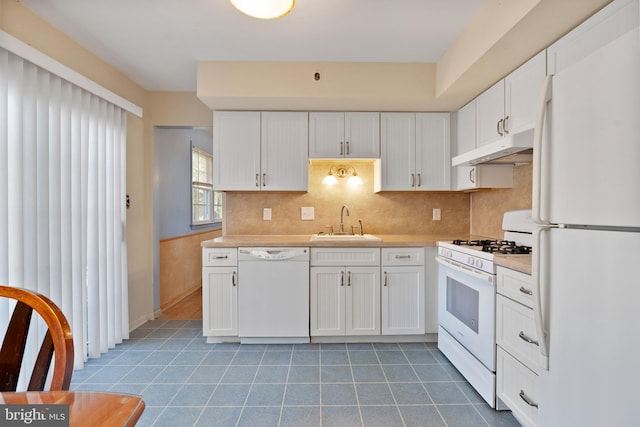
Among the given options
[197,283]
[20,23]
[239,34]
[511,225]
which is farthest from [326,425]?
[197,283]

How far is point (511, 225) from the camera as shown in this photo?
2.25 meters

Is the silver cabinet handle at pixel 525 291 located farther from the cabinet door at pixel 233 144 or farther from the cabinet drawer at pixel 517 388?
the cabinet door at pixel 233 144

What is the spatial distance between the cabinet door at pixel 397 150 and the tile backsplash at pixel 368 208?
0.32 meters

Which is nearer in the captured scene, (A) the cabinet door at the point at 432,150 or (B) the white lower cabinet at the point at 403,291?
(B) the white lower cabinet at the point at 403,291

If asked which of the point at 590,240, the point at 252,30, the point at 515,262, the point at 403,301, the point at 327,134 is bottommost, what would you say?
the point at 403,301

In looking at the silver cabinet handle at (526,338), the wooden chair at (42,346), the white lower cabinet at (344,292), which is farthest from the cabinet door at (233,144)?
the silver cabinet handle at (526,338)

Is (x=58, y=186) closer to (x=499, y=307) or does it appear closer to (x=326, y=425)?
(x=326, y=425)

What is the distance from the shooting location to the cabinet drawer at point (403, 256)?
2668 mm

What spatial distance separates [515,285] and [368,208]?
1.78m

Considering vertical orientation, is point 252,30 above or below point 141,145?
above

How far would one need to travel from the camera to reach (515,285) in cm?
161

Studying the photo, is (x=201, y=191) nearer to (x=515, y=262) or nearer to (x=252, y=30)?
(x=252, y=30)

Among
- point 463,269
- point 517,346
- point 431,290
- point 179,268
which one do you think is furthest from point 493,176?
point 179,268

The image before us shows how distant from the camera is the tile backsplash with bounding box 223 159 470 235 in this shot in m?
3.24
